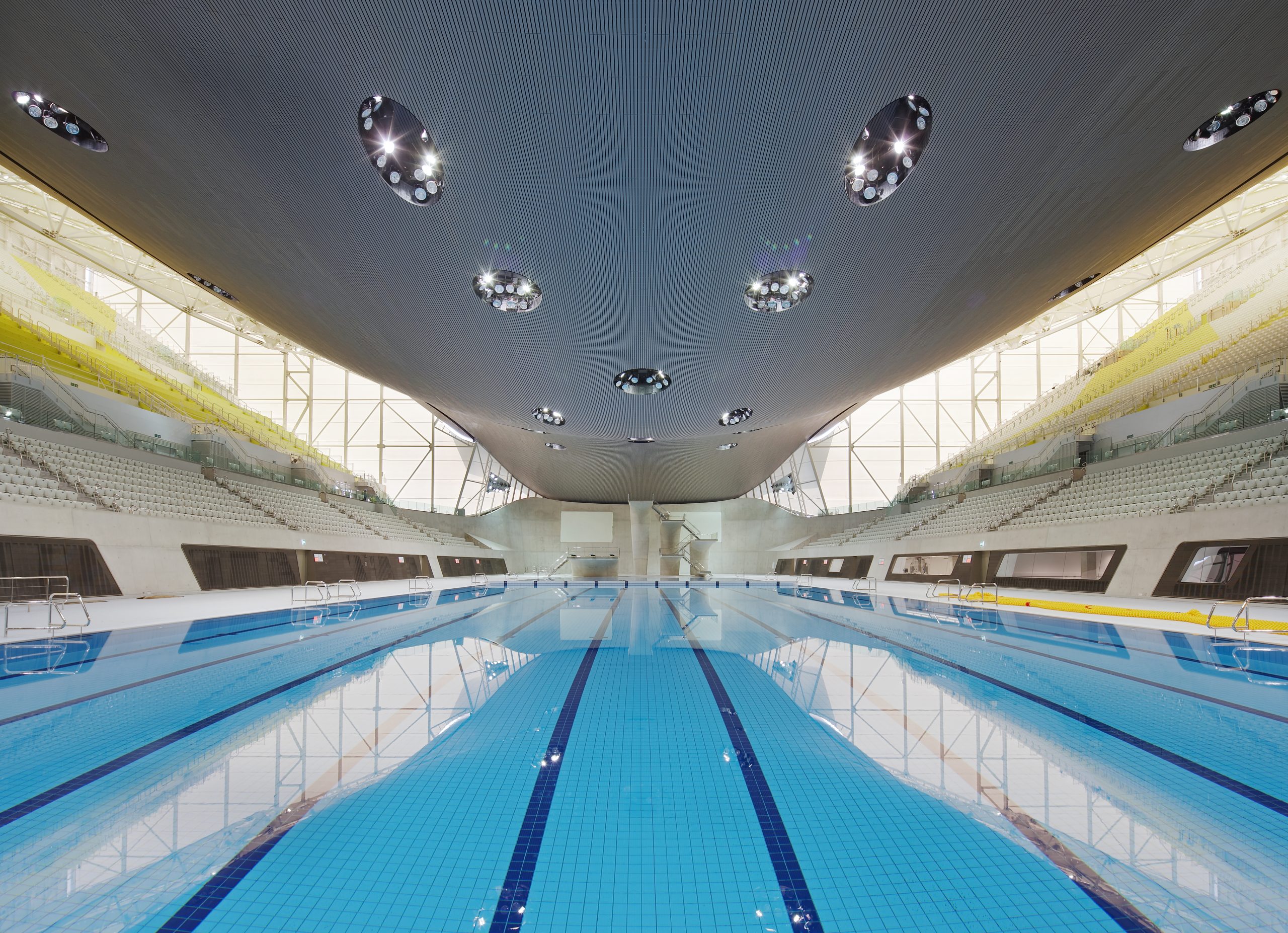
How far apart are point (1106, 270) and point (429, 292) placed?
1152 centimetres

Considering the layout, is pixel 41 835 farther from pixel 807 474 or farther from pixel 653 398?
pixel 807 474

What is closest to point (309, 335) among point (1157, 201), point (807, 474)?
point (1157, 201)

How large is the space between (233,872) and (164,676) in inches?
153

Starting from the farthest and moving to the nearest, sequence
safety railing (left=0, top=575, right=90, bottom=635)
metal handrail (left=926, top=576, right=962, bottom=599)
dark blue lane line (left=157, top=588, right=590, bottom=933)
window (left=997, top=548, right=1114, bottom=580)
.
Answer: window (left=997, top=548, right=1114, bottom=580) → metal handrail (left=926, top=576, right=962, bottom=599) → safety railing (left=0, top=575, right=90, bottom=635) → dark blue lane line (left=157, top=588, right=590, bottom=933)

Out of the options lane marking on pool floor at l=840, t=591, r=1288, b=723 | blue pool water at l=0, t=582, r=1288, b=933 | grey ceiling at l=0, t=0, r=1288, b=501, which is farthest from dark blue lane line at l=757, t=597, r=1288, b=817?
grey ceiling at l=0, t=0, r=1288, b=501

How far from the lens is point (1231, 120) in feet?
21.4

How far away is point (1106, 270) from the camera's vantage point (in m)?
10.0

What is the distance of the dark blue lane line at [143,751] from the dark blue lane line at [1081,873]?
4076mm

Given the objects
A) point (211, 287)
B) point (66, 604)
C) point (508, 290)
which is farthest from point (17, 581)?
point (508, 290)

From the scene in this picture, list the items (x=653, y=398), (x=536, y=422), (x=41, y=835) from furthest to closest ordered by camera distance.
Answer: (x=536, y=422), (x=653, y=398), (x=41, y=835)

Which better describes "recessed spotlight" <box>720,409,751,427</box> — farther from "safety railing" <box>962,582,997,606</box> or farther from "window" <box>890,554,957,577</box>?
"window" <box>890,554,957,577</box>

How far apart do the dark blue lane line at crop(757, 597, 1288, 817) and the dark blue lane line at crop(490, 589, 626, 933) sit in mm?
3169

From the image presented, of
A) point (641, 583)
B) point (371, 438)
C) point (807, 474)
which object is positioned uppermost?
point (371, 438)

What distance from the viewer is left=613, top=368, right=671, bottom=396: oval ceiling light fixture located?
14.0 metres
